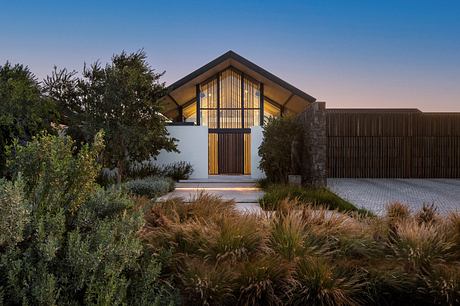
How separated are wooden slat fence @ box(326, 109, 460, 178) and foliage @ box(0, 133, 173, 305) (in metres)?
17.3

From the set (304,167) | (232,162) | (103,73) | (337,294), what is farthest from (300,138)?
(337,294)

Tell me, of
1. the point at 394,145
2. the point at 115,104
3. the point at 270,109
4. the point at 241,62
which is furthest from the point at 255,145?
the point at 115,104

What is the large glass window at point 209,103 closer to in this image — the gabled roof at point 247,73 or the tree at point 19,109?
the gabled roof at point 247,73

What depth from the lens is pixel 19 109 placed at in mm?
10445

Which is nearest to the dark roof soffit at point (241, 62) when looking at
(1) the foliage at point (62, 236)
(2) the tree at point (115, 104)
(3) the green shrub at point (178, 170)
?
(3) the green shrub at point (178, 170)

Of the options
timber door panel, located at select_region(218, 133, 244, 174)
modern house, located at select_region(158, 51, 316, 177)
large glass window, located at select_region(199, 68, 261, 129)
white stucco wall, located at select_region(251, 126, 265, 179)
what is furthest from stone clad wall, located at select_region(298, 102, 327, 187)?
large glass window, located at select_region(199, 68, 261, 129)

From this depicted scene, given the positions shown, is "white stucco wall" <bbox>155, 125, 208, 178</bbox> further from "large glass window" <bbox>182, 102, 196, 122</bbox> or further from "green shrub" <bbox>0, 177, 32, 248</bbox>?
"green shrub" <bbox>0, 177, 32, 248</bbox>

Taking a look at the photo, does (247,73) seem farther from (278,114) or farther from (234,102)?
(278,114)

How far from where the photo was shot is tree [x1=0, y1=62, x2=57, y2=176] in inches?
400

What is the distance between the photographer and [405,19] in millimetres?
15516

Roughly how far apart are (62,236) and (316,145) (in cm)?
956

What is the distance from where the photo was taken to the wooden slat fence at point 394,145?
19109 millimetres

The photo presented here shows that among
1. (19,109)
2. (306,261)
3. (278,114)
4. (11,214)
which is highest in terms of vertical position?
(278,114)

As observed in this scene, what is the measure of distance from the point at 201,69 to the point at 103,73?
6.40 meters
